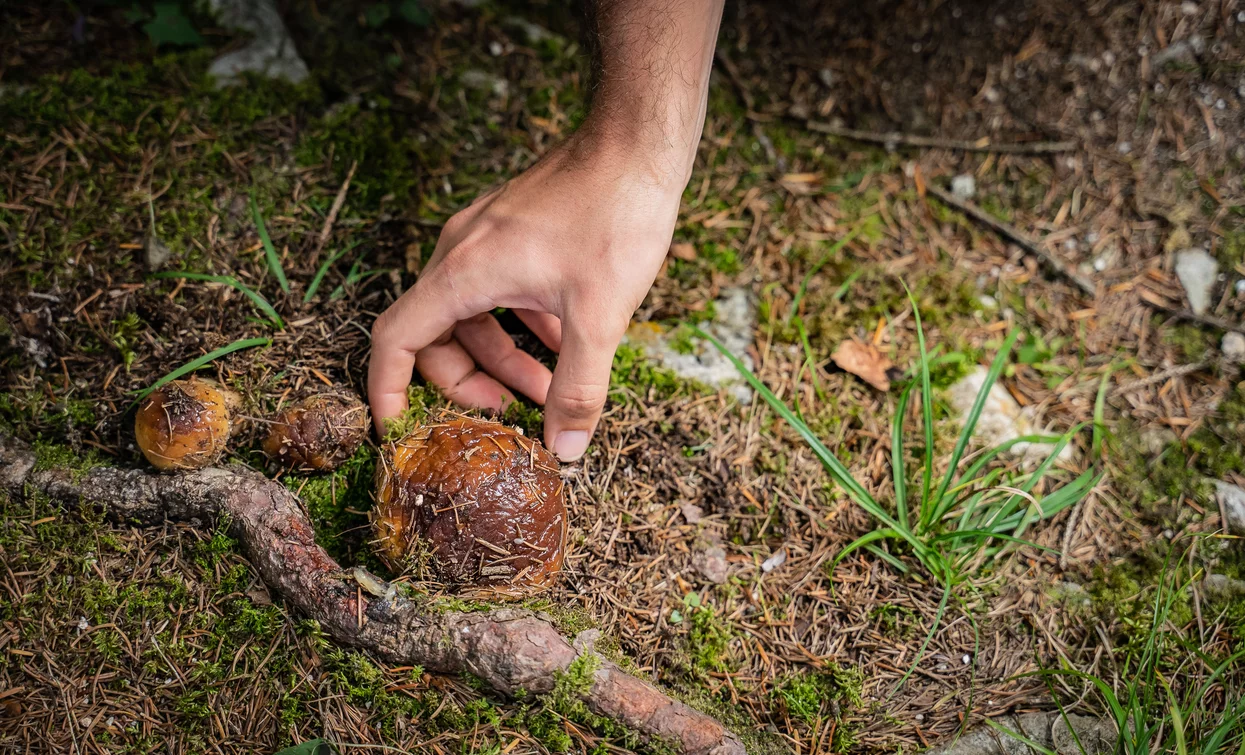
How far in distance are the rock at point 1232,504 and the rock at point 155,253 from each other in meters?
4.78

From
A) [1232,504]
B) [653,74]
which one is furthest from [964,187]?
[653,74]

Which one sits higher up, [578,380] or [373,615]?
[578,380]

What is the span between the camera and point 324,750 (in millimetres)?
2279

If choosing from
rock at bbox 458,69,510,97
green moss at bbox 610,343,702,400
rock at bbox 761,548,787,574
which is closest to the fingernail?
green moss at bbox 610,343,702,400

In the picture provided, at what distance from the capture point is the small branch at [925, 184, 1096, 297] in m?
3.79

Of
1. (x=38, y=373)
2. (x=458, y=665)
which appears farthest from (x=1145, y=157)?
(x=38, y=373)

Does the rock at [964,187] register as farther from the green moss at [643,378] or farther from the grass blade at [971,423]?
the green moss at [643,378]

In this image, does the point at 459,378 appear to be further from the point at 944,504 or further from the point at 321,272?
the point at 944,504

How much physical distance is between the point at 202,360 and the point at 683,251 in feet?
7.15

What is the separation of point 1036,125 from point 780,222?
68.2 inches

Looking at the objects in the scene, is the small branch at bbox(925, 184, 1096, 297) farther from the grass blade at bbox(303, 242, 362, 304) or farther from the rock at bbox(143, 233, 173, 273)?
the rock at bbox(143, 233, 173, 273)

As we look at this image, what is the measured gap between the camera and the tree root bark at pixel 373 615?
233cm

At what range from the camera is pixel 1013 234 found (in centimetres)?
387

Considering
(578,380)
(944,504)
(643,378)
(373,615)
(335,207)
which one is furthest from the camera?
(335,207)
